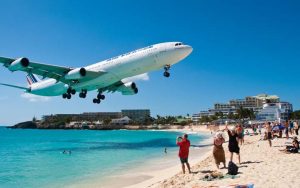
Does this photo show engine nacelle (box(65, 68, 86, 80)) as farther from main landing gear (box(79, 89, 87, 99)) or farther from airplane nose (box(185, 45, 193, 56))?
airplane nose (box(185, 45, 193, 56))

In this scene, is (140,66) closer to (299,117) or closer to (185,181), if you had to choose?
(185,181)

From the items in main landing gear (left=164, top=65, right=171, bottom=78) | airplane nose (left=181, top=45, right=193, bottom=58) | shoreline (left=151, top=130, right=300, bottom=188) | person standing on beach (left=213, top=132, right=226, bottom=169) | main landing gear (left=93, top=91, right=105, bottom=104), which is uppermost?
airplane nose (left=181, top=45, right=193, bottom=58)

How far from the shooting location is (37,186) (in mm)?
23328

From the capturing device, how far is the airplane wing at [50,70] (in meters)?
35.8

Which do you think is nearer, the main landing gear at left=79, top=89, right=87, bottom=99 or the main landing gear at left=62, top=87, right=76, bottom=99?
the main landing gear at left=62, top=87, right=76, bottom=99

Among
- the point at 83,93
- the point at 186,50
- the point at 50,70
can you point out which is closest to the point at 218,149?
the point at 186,50

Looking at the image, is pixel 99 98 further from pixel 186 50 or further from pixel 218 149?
pixel 218 149

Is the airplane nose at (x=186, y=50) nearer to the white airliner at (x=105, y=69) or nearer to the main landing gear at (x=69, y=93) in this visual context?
the white airliner at (x=105, y=69)

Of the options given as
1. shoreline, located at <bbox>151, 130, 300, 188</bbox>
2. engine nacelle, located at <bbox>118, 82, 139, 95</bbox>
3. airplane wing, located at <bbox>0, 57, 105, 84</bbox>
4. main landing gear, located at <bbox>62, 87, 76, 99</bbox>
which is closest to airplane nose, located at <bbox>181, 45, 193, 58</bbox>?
airplane wing, located at <bbox>0, 57, 105, 84</bbox>

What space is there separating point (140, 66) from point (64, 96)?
1364cm

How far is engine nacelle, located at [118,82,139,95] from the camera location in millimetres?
43969

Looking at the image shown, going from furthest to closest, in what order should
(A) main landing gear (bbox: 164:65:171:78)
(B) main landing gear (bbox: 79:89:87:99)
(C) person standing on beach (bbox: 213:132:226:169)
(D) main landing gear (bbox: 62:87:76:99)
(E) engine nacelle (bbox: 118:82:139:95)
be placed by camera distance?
(E) engine nacelle (bbox: 118:82:139:95) < (B) main landing gear (bbox: 79:89:87:99) < (D) main landing gear (bbox: 62:87:76:99) < (A) main landing gear (bbox: 164:65:171:78) < (C) person standing on beach (bbox: 213:132:226:169)

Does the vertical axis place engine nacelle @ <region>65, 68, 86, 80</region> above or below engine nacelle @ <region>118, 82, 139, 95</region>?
above

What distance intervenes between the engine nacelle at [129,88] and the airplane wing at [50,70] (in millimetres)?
7102
